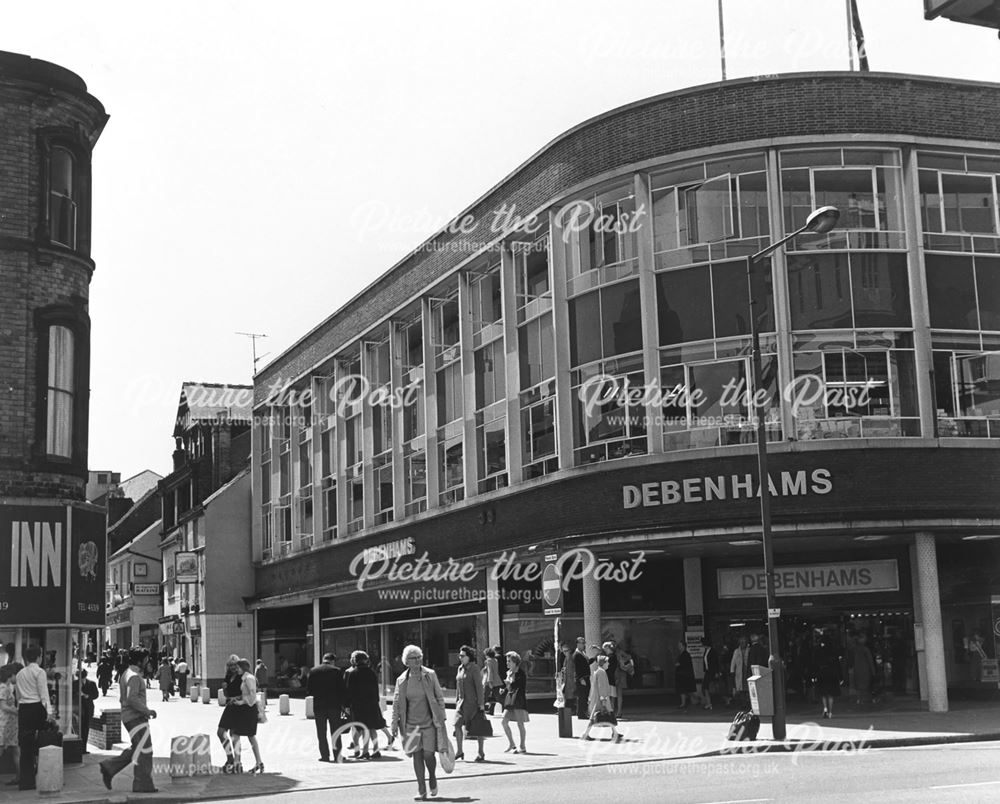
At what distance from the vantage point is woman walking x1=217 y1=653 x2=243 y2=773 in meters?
18.9

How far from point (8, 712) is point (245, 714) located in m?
3.31

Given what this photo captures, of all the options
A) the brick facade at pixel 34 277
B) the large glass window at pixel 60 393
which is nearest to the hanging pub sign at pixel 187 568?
the brick facade at pixel 34 277

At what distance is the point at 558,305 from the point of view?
3056 centimetres

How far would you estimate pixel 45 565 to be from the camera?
20.2m

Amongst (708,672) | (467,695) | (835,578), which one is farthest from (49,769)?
(835,578)

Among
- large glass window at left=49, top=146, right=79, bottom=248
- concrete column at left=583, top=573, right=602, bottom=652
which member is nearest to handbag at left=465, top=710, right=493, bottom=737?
concrete column at left=583, top=573, right=602, bottom=652

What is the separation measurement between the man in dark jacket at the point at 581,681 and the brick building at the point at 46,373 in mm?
9241

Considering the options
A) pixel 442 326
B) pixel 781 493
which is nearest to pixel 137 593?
pixel 442 326

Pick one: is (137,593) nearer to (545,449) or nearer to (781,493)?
(545,449)

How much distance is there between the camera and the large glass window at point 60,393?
21.2 m

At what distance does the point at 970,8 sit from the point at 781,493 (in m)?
22.5

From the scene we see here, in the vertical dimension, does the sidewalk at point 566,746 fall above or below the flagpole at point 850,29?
below

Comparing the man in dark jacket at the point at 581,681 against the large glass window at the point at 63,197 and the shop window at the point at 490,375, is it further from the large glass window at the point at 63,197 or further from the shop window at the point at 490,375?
the large glass window at the point at 63,197

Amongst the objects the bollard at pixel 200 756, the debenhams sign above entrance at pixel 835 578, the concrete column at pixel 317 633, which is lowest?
the bollard at pixel 200 756
